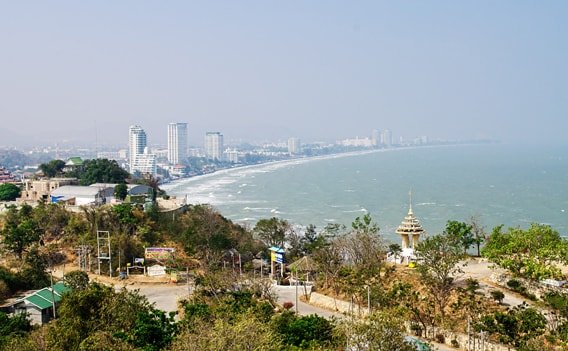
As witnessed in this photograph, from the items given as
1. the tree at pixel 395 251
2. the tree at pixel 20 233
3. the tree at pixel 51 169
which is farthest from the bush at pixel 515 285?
the tree at pixel 51 169

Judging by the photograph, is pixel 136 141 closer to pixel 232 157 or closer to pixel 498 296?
pixel 232 157

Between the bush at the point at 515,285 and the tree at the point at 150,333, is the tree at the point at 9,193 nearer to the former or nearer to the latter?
the tree at the point at 150,333

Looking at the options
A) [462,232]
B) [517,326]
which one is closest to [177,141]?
[462,232]

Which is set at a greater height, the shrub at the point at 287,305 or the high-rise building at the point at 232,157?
the high-rise building at the point at 232,157

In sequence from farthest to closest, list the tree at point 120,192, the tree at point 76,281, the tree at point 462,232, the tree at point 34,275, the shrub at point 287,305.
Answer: the tree at point 120,192, the tree at point 462,232, the tree at point 34,275, the shrub at point 287,305, the tree at point 76,281

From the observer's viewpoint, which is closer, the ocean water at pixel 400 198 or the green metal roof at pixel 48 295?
the green metal roof at pixel 48 295

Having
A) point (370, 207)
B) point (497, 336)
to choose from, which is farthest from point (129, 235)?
point (370, 207)

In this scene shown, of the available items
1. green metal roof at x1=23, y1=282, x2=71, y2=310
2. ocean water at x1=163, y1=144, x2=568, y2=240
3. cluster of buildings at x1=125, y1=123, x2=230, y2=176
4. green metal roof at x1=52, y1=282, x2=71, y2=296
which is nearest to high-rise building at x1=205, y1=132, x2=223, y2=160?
cluster of buildings at x1=125, y1=123, x2=230, y2=176
